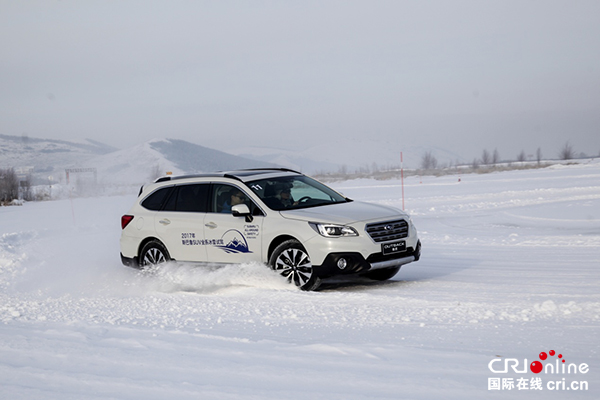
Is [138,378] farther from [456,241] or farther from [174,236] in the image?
[456,241]

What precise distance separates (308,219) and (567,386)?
4.77 metres

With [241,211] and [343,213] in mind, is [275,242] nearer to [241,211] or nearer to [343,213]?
[241,211]

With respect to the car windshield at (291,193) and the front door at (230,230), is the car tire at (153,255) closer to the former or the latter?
the front door at (230,230)

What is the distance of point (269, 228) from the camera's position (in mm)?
9180

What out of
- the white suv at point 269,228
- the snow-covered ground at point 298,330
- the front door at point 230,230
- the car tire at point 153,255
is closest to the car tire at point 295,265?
the white suv at point 269,228

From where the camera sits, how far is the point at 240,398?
454 cm

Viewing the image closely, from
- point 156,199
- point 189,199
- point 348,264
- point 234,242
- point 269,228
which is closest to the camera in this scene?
point 348,264

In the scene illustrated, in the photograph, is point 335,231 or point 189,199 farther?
point 189,199

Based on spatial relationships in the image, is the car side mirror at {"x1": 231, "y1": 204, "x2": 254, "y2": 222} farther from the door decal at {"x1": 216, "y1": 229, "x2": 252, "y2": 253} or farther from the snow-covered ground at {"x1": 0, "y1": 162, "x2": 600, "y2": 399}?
the snow-covered ground at {"x1": 0, "y1": 162, "x2": 600, "y2": 399}

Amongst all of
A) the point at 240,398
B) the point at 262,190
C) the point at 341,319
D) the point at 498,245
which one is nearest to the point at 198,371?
the point at 240,398

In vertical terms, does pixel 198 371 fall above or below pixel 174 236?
below

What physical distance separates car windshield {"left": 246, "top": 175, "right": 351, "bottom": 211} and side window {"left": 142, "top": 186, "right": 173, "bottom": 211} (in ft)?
5.38

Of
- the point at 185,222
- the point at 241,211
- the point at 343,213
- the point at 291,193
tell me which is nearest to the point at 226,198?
the point at 241,211

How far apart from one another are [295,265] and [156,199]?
3097 millimetres
